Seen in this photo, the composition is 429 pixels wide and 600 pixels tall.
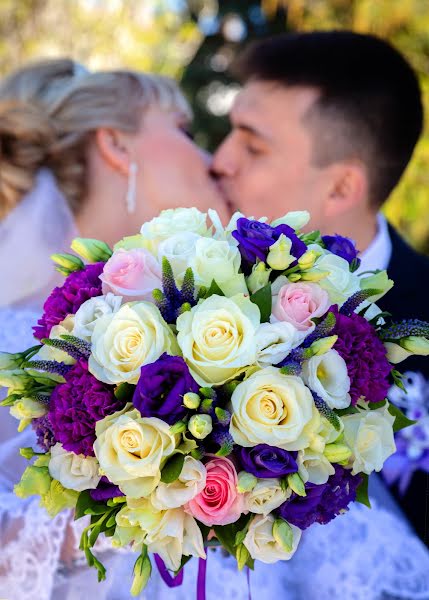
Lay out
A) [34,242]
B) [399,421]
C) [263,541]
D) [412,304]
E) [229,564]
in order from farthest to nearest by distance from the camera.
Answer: [34,242]
[412,304]
[229,564]
[399,421]
[263,541]

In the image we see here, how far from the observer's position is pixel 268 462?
4.53 ft

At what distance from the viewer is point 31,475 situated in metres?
1.52

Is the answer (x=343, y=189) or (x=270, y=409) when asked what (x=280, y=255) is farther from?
(x=343, y=189)

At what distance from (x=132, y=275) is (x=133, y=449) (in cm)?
38

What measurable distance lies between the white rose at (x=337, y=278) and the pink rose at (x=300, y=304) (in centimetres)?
3

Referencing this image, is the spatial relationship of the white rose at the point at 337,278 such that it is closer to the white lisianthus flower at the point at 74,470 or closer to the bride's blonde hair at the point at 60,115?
the white lisianthus flower at the point at 74,470

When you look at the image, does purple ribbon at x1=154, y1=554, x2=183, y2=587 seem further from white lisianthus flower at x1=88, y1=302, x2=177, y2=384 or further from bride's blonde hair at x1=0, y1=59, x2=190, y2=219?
bride's blonde hair at x1=0, y1=59, x2=190, y2=219

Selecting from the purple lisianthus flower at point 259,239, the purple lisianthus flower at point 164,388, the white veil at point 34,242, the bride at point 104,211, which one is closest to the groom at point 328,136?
the bride at point 104,211

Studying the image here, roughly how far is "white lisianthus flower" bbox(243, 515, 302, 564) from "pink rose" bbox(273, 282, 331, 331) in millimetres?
408

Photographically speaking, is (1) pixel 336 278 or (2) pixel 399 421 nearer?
(1) pixel 336 278

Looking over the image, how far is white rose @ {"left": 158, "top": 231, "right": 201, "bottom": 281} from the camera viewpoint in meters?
1.53

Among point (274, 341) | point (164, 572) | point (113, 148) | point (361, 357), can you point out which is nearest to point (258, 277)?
point (274, 341)

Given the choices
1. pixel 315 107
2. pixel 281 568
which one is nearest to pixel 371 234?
pixel 315 107

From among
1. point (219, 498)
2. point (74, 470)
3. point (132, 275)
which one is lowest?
point (74, 470)
